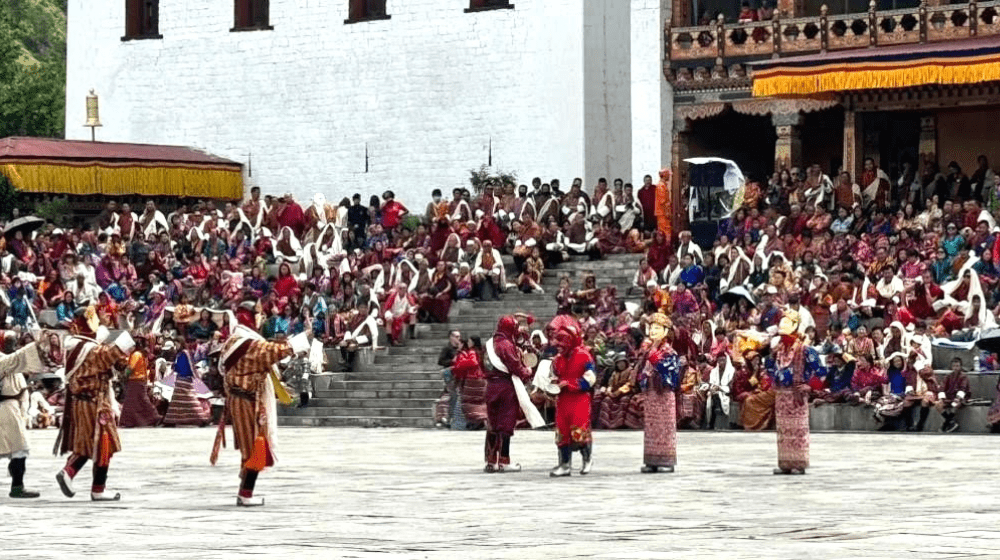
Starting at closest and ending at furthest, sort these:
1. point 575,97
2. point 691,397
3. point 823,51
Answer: point 691,397
point 823,51
point 575,97

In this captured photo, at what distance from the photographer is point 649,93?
120 ft

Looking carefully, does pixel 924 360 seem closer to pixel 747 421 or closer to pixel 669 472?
pixel 747 421

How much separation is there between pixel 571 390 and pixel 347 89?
22.1m

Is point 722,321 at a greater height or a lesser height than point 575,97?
lesser

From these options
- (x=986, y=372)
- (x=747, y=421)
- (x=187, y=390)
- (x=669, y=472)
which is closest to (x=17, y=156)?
(x=187, y=390)

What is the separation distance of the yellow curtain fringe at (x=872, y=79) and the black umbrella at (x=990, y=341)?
5.97 meters

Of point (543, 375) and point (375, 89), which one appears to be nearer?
point (543, 375)

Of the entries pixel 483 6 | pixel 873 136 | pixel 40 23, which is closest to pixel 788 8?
pixel 873 136

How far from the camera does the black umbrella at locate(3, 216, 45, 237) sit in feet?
120

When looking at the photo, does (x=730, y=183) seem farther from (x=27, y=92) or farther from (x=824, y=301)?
(x=27, y=92)

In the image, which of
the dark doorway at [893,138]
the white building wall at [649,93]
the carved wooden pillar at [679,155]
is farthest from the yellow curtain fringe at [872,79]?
the white building wall at [649,93]

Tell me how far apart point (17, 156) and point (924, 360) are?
63.1 ft

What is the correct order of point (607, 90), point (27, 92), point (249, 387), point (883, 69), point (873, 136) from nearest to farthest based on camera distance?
point (249, 387) < point (883, 69) < point (873, 136) < point (607, 90) < point (27, 92)

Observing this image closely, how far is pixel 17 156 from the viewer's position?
39812 millimetres
